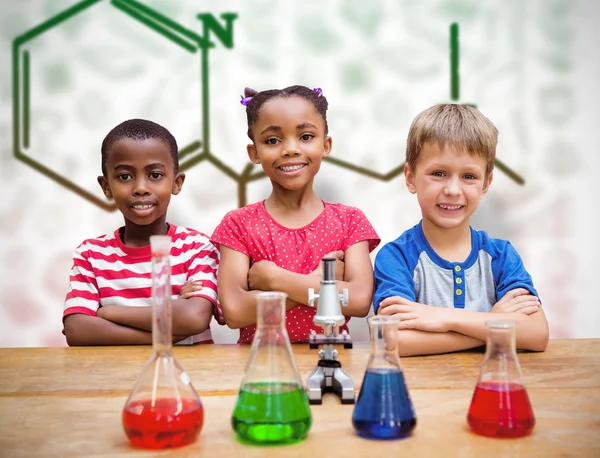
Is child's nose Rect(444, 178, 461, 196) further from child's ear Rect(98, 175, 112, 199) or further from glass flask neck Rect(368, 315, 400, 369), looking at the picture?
Answer: child's ear Rect(98, 175, 112, 199)

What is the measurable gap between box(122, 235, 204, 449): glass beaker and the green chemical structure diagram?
3.79 ft

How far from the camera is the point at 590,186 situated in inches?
75.9

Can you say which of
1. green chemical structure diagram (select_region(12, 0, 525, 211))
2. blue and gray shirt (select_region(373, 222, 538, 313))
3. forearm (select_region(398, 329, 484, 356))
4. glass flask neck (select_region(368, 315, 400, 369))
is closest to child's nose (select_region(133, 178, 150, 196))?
green chemical structure diagram (select_region(12, 0, 525, 211))

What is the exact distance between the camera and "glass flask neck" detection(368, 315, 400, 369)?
782 millimetres

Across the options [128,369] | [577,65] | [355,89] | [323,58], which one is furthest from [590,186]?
[128,369]

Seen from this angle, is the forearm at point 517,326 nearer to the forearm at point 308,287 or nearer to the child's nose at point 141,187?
the forearm at point 308,287

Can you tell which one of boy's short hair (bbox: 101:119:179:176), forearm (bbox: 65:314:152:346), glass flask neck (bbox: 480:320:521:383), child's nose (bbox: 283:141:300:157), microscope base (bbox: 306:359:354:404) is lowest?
microscope base (bbox: 306:359:354:404)

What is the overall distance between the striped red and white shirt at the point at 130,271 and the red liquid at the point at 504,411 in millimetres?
909

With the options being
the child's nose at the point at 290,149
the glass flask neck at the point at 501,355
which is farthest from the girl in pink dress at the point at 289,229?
the glass flask neck at the point at 501,355

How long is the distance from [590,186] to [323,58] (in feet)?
3.03

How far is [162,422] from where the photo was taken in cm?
74

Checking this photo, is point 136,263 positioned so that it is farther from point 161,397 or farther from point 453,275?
point 161,397

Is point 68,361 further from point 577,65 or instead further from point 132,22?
point 577,65

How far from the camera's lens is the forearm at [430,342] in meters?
1.28
